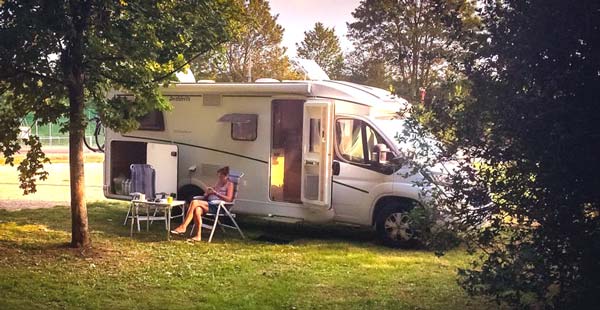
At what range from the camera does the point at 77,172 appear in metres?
7.60

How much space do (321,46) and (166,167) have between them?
23.4 meters

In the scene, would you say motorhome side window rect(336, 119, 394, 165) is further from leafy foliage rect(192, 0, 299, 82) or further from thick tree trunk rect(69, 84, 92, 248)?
leafy foliage rect(192, 0, 299, 82)

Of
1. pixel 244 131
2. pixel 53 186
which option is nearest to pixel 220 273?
pixel 244 131

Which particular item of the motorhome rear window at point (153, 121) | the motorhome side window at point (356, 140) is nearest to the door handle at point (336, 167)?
the motorhome side window at point (356, 140)

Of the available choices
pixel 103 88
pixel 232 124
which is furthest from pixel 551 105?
pixel 232 124

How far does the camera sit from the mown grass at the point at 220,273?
573 cm

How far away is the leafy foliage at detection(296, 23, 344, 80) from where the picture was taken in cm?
3175

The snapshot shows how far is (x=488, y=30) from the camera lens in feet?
12.9

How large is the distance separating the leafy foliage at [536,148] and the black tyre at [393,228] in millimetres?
4577

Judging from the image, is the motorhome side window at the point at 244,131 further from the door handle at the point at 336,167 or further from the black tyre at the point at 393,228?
the black tyre at the point at 393,228

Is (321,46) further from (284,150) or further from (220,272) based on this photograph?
(220,272)

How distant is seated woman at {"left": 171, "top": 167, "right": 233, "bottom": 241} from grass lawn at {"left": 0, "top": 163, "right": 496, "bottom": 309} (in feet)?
0.87

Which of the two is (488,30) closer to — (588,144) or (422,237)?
(588,144)

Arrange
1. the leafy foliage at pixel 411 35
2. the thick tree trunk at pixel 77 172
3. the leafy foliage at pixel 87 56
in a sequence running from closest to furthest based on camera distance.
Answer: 1. the leafy foliage at pixel 411 35
2. the leafy foliage at pixel 87 56
3. the thick tree trunk at pixel 77 172
